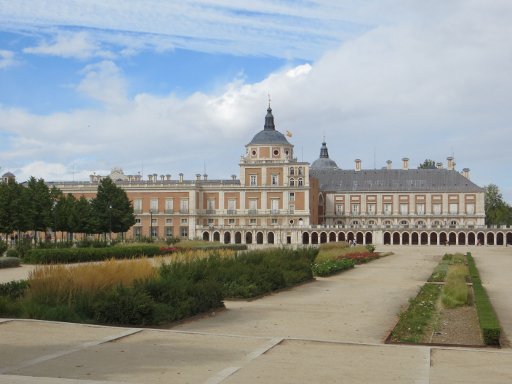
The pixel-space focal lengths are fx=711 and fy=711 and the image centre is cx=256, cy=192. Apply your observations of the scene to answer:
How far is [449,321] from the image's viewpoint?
14.7 m

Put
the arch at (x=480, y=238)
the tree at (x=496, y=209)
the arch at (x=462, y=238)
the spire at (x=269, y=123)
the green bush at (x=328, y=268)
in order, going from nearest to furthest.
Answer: the green bush at (x=328, y=268), the arch at (x=480, y=238), the arch at (x=462, y=238), the spire at (x=269, y=123), the tree at (x=496, y=209)

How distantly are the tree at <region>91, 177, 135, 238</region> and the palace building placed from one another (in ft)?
57.3

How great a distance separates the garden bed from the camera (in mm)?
11837

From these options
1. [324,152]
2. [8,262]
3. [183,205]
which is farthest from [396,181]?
[8,262]

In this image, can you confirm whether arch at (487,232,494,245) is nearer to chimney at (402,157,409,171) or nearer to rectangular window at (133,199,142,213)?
chimney at (402,157,409,171)

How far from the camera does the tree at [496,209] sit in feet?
356

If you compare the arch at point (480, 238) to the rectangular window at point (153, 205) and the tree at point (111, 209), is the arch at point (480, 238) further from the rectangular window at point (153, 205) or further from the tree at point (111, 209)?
the tree at point (111, 209)

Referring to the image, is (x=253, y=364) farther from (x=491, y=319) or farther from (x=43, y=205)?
(x=43, y=205)

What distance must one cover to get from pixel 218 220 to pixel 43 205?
44.0 m

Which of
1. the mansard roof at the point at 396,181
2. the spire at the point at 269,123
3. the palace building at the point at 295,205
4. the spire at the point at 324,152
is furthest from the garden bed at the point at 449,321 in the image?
the spire at the point at 324,152

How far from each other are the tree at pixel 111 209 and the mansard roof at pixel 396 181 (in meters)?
39.7

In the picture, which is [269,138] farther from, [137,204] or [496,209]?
[496,209]

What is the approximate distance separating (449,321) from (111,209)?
6093 cm

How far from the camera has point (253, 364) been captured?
8859 millimetres
